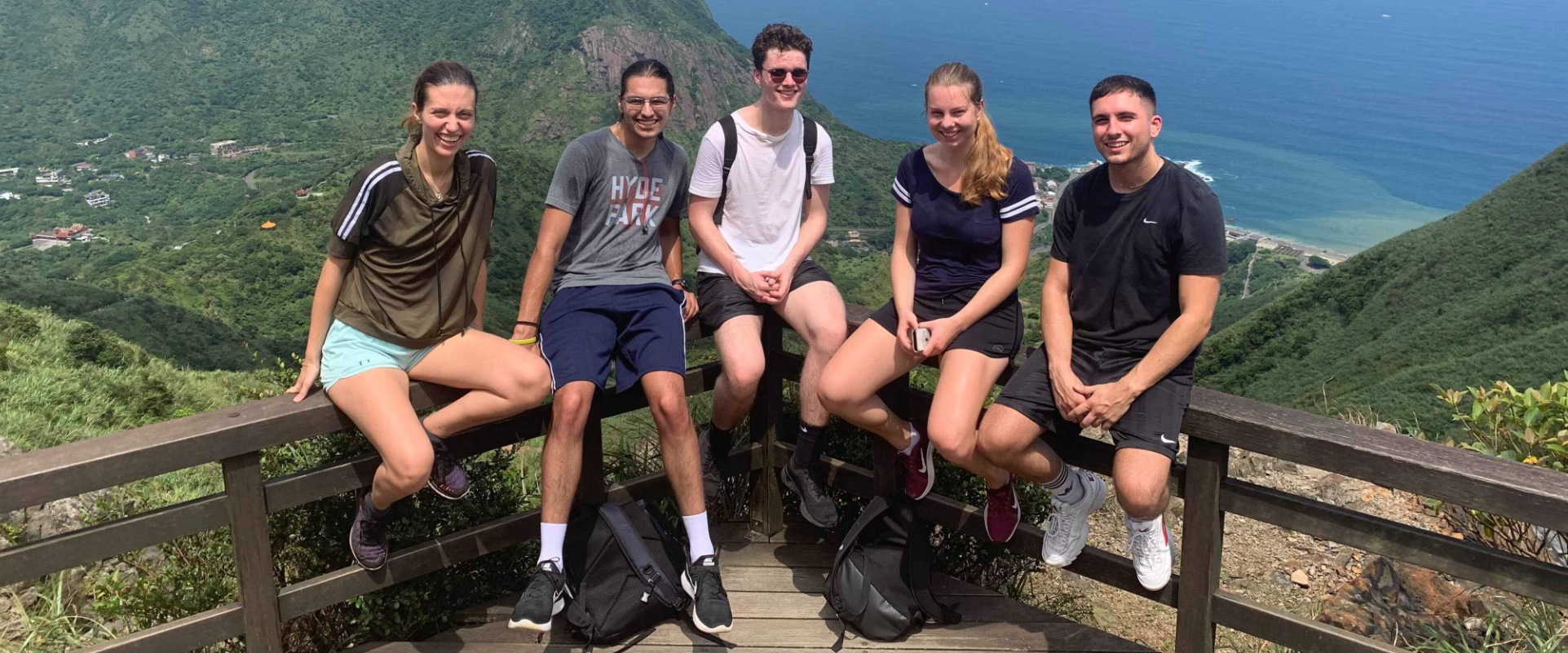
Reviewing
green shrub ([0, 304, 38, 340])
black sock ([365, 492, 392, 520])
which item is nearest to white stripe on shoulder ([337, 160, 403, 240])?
black sock ([365, 492, 392, 520])

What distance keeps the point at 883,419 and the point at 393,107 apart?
157 meters

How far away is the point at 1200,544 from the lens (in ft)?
9.59

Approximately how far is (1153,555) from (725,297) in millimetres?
1588

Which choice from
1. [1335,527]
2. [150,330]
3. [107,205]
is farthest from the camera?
[107,205]

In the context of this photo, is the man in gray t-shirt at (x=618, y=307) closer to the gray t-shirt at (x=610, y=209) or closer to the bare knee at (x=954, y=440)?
the gray t-shirt at (x=610, y=209)

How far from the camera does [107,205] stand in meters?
114

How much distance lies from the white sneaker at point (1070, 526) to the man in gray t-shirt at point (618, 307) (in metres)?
0.98

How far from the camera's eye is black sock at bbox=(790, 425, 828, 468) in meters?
3.63

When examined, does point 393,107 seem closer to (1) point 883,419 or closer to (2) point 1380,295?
(2) point 1380,295

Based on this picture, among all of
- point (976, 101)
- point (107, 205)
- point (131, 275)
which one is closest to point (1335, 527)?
point (976, 101)

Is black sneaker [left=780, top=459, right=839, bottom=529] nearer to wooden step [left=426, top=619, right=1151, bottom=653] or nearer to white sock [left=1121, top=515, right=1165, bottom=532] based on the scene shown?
wooden step [left=426, top=619, right=1151, bottom=653]

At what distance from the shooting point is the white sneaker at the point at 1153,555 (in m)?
2.97

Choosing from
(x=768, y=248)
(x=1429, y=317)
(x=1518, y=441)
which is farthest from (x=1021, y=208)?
(x=1429, y=317)

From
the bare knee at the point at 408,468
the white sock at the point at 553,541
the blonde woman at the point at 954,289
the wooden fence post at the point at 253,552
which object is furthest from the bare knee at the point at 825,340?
the wooden fence post at the point at 253,552
